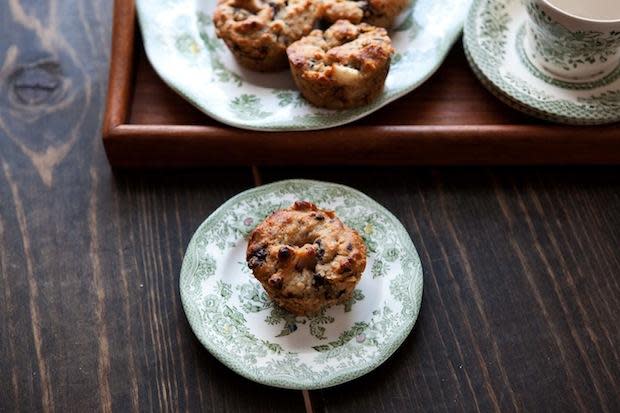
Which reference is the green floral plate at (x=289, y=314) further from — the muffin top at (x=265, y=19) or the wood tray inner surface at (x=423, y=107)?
the muffin top at (x=265, y=19)

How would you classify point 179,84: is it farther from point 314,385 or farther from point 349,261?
point 314,385

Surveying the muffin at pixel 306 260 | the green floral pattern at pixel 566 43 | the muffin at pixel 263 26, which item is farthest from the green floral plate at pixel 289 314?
the green floral pattern at pixel 566 43

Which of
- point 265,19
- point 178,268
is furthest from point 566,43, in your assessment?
point 178,268

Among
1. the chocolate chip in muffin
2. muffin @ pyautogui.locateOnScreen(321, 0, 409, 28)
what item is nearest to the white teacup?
muffin @ pyautogui.locateOnScreen(321, 0, 409, 28)

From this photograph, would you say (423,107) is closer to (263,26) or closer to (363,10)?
(363,10)

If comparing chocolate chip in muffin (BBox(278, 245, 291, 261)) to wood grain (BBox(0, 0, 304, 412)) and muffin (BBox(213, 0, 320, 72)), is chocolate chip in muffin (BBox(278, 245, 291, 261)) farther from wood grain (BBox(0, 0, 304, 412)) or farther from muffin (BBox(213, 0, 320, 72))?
muffin (BBox(213, 0, 320, 72))
